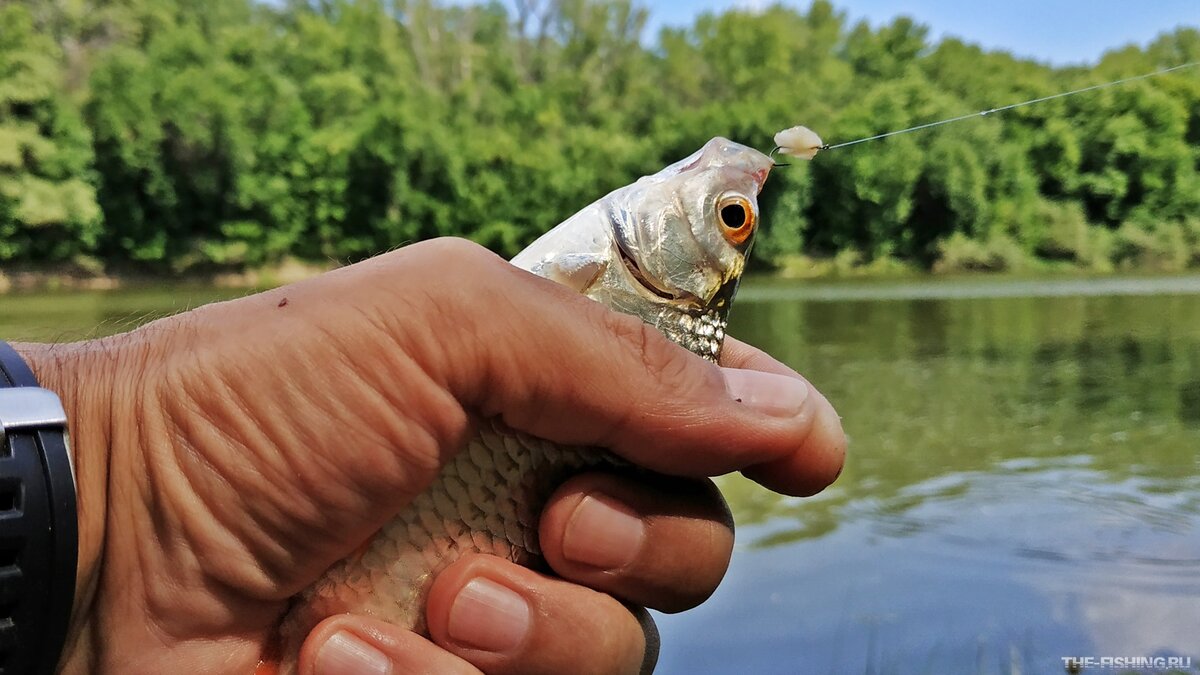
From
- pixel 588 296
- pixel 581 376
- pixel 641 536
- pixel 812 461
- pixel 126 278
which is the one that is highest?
pixel 588 296

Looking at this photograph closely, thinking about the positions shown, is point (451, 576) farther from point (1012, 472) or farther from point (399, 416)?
point (1012, 472)

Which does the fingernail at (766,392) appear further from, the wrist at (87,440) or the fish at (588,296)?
the wrist at (87,440)

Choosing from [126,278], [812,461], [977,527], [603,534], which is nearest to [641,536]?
[603,534]

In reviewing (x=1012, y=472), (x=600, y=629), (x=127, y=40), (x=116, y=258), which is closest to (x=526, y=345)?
(x=600, y=629)

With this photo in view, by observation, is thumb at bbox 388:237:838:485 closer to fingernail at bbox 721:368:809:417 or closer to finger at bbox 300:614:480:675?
fingernail at bbox 721:368:809:417

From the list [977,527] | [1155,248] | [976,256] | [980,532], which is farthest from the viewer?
[976,256]

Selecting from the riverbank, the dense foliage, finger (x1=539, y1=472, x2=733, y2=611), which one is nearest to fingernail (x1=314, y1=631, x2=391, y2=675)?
finger (x1=539, y1=472, x2=733, y2=611)

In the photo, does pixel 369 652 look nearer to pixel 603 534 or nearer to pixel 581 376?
pixel 603 534
